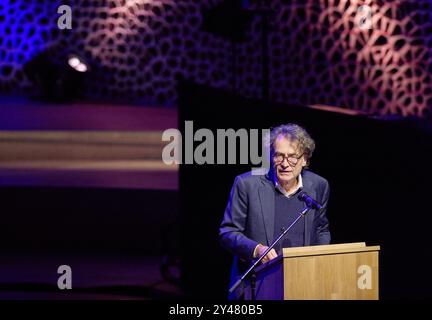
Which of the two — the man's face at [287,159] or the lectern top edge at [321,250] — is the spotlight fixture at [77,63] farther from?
the lectern top edge at [321,250]

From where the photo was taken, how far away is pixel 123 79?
12.1 meters

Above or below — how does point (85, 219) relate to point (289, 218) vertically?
above

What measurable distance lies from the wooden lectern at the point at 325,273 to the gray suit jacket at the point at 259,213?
45 centimetres

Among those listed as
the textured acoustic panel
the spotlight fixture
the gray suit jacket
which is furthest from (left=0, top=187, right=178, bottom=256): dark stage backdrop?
the textured acoustic panel

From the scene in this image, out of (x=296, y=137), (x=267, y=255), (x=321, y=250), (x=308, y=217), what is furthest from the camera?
(x=308, y=217)

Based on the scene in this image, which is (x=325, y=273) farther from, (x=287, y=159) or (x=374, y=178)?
(x=374, y=178)

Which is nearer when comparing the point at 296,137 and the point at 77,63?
the point at 296,137

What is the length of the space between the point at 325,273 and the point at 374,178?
1.27 meters

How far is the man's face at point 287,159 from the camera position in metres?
3.29

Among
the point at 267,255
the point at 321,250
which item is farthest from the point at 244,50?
the point at 321,250

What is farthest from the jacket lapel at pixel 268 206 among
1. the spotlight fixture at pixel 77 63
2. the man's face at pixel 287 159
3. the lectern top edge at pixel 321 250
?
the spotlight fixture at pixel 77 63

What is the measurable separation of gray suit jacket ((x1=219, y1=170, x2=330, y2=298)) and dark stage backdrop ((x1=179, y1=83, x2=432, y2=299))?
0.57 m

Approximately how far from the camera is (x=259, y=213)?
3.46 metres
